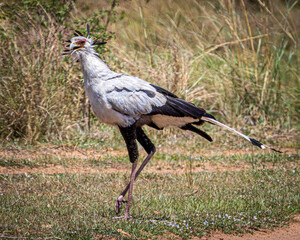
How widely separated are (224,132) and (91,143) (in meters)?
2.61

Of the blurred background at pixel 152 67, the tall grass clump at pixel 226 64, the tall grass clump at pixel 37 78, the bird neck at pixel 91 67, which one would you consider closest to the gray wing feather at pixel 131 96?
the bird neck at pixel 91 67

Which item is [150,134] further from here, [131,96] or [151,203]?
[131,96]

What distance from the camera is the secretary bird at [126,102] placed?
13.4 ft

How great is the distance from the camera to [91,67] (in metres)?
4.19

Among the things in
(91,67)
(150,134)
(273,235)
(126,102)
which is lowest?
(150,134)

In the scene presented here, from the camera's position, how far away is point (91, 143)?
23.5 ft

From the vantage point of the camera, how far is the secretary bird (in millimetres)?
4086

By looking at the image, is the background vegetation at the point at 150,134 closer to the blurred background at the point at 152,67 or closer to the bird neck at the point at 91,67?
the blurred background at the point at 152,67

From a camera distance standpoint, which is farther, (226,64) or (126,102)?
(226,64)

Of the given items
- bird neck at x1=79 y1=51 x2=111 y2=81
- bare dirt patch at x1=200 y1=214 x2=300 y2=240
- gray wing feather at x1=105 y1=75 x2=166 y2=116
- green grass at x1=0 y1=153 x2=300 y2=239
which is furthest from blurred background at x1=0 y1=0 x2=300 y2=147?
bare dirt patch at x1=200 y1=214 x2=300 y2=240

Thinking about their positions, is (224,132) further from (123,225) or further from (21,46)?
(123,225)

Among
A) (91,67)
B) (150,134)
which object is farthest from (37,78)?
(91,67)

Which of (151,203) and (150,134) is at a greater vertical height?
(151,203)

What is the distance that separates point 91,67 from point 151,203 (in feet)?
4.96
